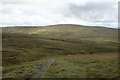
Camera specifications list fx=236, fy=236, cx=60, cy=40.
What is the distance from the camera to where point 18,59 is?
86.9 m

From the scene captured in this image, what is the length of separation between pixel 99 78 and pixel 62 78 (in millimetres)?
7927

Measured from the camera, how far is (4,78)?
50.2 meters

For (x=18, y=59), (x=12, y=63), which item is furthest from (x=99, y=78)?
(x=18, y=59)

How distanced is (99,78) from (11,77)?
62.4ft

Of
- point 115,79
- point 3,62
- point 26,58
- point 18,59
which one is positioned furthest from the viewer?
point 26,58

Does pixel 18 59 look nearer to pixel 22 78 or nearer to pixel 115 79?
pixel 22 78

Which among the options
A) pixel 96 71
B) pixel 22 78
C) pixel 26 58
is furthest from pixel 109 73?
pixel 26 58

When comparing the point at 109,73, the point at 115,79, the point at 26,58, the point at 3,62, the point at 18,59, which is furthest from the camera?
the point at 26,58

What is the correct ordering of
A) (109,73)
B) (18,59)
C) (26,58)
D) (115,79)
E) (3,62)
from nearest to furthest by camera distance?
1. (115,79)
2. (109,73)
3. (3,62)
4. (18,59)
5. (26,58)

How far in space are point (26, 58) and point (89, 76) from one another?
147 feet

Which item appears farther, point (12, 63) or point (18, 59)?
point (18, 59)

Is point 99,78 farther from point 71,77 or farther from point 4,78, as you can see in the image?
point 4,78

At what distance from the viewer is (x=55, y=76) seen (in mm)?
52156

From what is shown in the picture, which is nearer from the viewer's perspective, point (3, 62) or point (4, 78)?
point (4, 78)
